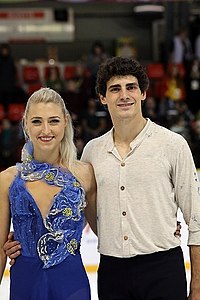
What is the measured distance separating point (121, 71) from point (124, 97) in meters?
0.12

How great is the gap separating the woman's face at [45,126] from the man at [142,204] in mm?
223

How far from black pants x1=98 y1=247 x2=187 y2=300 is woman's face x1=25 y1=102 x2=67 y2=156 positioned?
55 cm

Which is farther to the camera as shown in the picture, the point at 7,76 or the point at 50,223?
the point at 7,76

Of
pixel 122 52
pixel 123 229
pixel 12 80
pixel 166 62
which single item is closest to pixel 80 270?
pixel 123 229

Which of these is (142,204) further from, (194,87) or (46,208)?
(194,87)

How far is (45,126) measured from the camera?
2.63m

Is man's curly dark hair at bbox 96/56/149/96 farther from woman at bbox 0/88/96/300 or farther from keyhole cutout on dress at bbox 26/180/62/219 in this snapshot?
keyhole cutout on dress at bbox 26/180/62/219

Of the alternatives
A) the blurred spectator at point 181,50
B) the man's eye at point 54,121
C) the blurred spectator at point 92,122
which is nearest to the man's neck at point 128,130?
the man's eye at point 54,121

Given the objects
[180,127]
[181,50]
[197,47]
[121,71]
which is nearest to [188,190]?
[121,71]

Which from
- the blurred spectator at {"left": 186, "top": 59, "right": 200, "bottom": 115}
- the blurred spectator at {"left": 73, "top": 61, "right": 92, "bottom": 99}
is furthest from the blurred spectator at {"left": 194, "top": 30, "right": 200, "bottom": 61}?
the blurred spectator at {"left": 73, "top": 61, "right": 92, "bottom": 99}

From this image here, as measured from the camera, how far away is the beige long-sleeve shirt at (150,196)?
8.44 ft

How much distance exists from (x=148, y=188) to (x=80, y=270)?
1.45 ft

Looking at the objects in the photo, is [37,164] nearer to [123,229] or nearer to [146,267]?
[123,229]

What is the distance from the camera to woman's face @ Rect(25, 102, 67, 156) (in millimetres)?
2637
